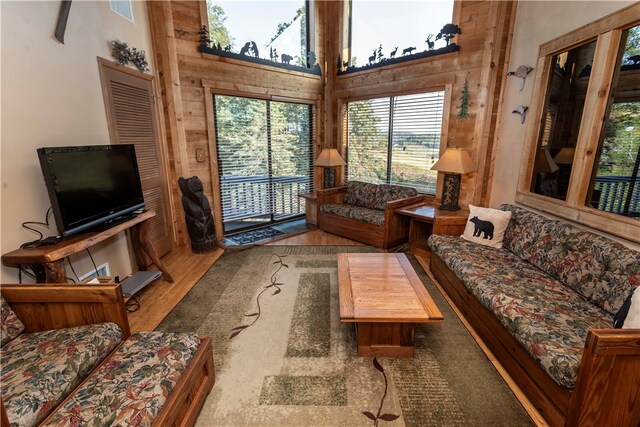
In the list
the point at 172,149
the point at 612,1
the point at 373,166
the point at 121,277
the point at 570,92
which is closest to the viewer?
the point at 612,1

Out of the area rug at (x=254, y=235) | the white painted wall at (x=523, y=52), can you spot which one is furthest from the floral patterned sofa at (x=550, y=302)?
the area rug at (x=254, y=235)

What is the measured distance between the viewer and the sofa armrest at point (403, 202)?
387cm

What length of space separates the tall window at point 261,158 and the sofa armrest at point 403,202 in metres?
1.91

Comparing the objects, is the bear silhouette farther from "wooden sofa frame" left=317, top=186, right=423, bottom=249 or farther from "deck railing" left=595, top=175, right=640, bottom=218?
"wooden sofa frame" left=317, top=186, right=423, bottom=249

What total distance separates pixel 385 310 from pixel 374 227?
84.4 inches

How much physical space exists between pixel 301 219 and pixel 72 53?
3711 millimetres

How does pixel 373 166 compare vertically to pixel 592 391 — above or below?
above

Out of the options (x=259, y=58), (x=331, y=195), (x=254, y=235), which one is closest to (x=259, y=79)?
(x=259, y=58)

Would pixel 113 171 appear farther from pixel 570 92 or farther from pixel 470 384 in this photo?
pixel 570 92

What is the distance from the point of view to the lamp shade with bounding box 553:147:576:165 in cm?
252

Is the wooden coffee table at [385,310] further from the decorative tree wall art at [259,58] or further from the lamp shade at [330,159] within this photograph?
the decorative tree wall art at [259,58]

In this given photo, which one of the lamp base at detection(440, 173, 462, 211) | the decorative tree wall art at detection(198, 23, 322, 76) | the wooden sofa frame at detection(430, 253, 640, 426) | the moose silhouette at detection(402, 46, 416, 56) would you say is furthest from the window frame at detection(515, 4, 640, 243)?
the decorative tree wall art at detection(198, 23, 322, 76)

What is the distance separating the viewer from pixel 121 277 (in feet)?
9.95

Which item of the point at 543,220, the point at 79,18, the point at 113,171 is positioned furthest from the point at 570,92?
the point at 79,18
